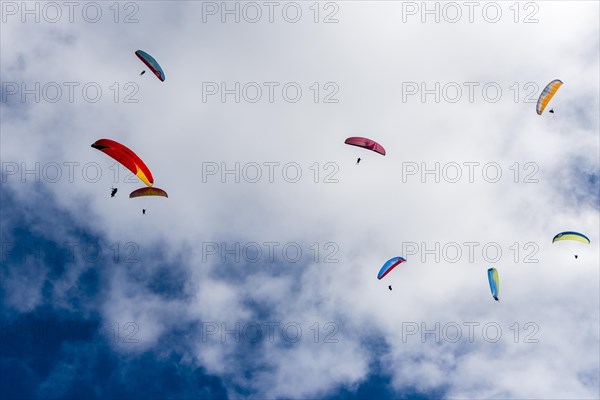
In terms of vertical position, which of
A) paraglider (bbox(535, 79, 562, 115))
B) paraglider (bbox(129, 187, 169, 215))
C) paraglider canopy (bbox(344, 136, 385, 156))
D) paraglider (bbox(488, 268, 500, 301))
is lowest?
paraglider (bbox(488, 268, 500, 301))

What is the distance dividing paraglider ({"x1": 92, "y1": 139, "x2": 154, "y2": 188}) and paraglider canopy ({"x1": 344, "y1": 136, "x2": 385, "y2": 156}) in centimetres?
1913

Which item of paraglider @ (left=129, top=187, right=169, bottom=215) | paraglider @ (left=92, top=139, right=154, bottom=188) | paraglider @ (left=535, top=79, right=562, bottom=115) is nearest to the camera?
paraglider @ (left=92, top=139, right=154, bottom=188)

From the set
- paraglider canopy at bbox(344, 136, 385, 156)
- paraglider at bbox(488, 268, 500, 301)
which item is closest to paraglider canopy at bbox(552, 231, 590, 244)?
paraglider at bbox(488, 268, 500, 301)

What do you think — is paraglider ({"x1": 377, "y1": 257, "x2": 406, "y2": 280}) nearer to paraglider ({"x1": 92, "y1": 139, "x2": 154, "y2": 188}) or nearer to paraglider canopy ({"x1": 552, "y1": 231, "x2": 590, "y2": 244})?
paraglider canopy ({"x1": 552, "y1": 231, "x2": 590, "y2": 244})

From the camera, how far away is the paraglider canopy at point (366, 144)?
2559 inches

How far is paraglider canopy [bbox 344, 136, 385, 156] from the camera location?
65000 mm

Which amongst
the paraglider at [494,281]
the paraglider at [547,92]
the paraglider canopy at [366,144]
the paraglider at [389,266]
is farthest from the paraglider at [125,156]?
the paraglider at [547,92]

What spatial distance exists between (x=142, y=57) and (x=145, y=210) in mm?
14538

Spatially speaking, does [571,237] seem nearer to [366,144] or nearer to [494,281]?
[494,281]

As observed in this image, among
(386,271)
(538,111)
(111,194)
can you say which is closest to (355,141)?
(386,271)

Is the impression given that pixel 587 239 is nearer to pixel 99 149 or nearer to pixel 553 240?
pixel 553 240

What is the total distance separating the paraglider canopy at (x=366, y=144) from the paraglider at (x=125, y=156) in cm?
1913

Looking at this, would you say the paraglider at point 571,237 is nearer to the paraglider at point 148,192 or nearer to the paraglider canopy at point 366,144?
the paraglider canopy at point 366,144

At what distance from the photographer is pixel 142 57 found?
65000 millimetres
